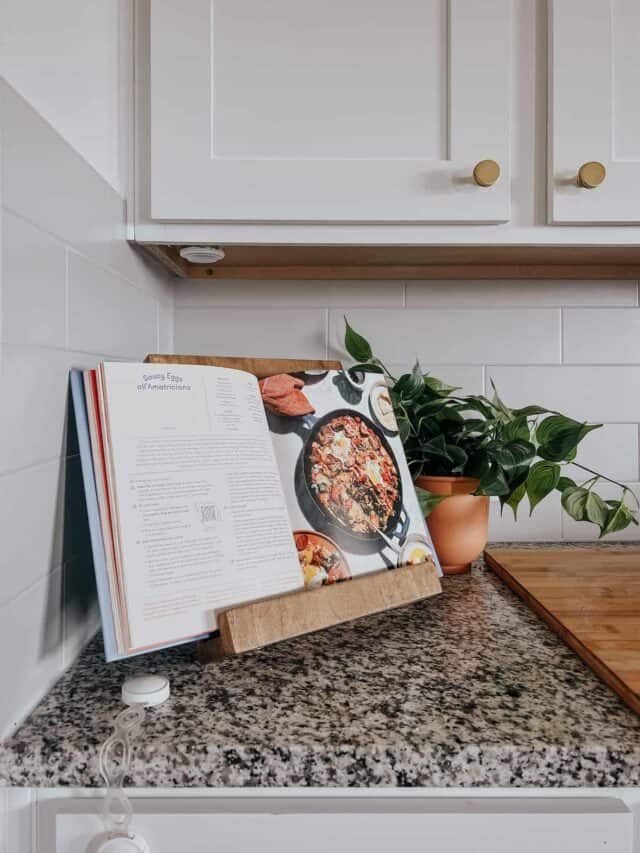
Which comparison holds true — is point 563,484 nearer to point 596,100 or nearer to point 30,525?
point 596,100

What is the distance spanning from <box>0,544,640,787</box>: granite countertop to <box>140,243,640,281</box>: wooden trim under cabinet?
63cm

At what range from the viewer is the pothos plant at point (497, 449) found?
3.25 feet

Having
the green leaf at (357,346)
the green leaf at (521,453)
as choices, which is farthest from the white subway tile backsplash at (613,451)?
the green leaf at (357,346)

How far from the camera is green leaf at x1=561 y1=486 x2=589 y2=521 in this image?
104 cm

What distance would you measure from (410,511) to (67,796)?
0.52 metres

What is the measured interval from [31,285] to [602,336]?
105 centimetres

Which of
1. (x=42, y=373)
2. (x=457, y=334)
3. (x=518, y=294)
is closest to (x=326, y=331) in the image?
(x=457, y=334)

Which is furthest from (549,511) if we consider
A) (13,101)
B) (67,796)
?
(13,101)

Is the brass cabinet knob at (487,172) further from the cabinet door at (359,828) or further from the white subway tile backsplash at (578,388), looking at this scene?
the cabinet door at (359,828)

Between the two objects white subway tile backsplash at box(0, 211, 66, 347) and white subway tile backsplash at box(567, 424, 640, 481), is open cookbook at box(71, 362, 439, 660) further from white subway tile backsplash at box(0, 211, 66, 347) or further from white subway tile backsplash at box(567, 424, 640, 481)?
white subway tile backsplash at box(567, 424, 640, 481)

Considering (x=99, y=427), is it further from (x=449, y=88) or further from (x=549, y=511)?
(x=549, y=511)

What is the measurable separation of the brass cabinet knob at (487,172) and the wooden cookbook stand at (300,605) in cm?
37

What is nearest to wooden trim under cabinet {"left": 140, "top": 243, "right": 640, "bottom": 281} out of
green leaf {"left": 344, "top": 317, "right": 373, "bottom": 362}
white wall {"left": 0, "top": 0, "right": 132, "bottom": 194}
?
green leaf {"left": 344, "top": 317, "right": 373, "bottom": 362}

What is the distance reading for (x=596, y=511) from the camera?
40.7 inches
